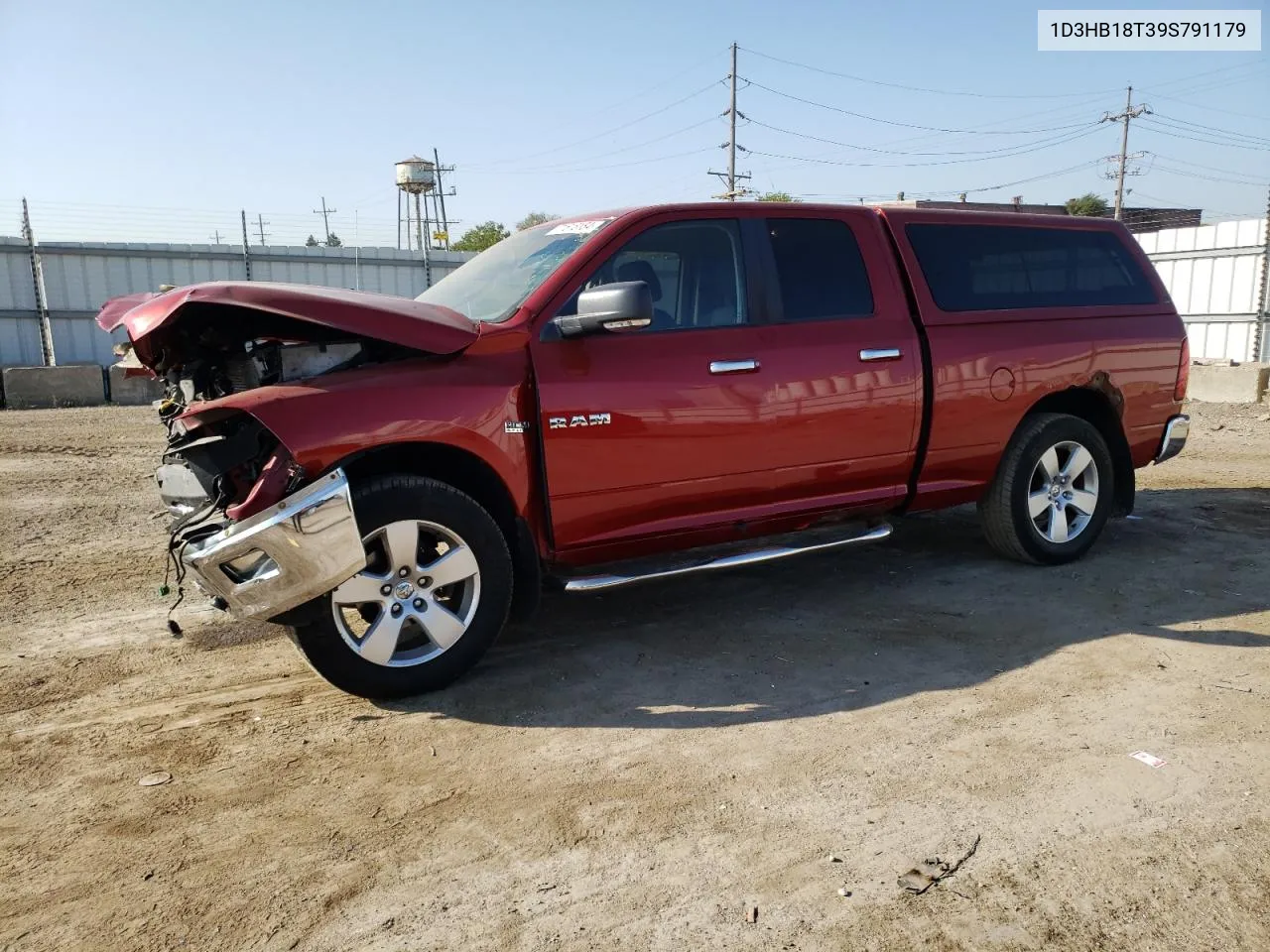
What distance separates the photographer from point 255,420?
3.42 metres

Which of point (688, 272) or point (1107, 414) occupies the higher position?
point (688, 272)

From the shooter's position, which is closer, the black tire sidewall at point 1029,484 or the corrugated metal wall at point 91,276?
the black tire sidewall at point 1029,484

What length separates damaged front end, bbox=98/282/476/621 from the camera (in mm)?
3270

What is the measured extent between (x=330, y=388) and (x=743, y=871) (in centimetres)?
218

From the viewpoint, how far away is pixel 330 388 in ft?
11.3

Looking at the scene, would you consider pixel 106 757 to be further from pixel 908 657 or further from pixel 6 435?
pixel 6 435

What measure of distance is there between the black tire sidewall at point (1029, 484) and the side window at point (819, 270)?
Answer: 1.35 metres

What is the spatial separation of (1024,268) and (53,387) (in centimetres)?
1403

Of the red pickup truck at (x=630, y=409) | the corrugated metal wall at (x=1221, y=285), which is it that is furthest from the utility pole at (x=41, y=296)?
the corrugated metal wall at (x=1221, y=285)

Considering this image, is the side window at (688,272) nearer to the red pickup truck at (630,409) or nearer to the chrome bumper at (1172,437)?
the red pickup truck at (630,409)

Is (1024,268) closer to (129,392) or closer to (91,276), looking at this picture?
(129,392)

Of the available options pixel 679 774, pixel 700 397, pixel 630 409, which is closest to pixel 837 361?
pixel 700 397

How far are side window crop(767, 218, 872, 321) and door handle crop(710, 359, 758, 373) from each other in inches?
14.4

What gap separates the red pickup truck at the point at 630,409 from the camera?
11.3ft
